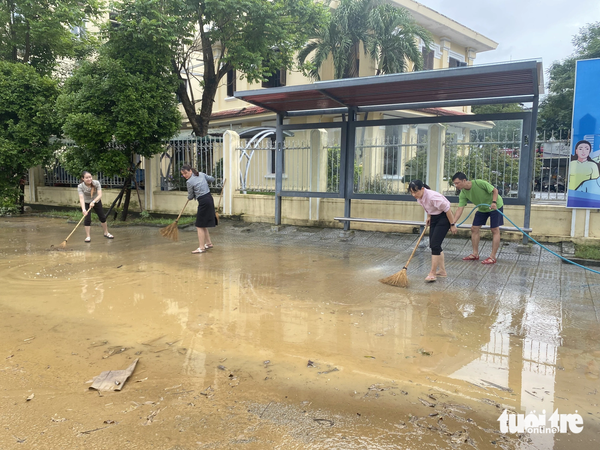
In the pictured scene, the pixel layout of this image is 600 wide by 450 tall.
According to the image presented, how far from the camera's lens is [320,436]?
8.59ft

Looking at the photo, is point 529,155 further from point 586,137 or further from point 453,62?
point 453,62

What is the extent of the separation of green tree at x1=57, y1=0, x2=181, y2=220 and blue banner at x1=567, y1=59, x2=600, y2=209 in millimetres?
8991

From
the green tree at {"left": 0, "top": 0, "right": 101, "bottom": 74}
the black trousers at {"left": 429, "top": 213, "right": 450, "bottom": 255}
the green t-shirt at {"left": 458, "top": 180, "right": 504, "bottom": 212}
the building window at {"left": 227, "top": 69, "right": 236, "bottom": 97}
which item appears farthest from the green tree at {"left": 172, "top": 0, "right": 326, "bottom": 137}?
the black trousers at {"left": 429, "top": 213, "right": 450, "bottom": 255}

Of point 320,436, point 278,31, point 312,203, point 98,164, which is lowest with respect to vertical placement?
point 320,436

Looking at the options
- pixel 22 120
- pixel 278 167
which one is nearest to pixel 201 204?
pixel 278 167

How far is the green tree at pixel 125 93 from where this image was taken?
35.2 ft

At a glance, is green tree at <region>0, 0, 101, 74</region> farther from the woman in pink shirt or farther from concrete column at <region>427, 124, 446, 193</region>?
the woman in pink shirt

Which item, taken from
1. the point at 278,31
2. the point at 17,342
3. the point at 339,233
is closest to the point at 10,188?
the point at 278,31

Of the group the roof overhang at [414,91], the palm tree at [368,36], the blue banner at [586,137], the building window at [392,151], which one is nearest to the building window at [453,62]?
the palm tree at [368,36]

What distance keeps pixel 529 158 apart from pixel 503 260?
195 centimetres

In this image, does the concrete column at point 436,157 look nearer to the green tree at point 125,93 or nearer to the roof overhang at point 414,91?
the roof overhang at point 414,91

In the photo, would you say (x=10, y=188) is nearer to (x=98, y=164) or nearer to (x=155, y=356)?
(x=98, y=164)

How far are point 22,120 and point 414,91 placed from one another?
446 inches

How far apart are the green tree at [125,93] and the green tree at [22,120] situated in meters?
2.38
